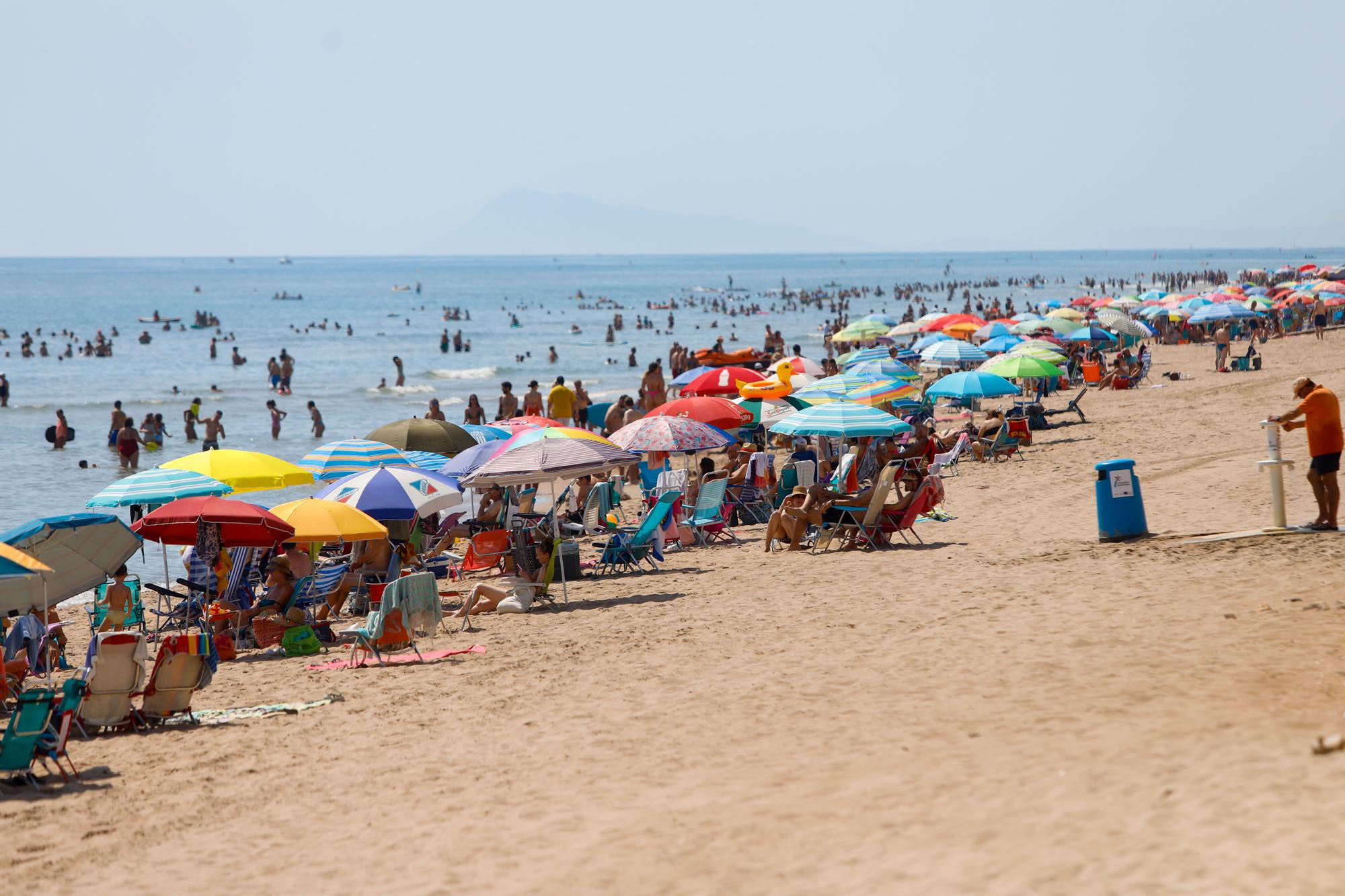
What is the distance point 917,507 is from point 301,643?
5.33m

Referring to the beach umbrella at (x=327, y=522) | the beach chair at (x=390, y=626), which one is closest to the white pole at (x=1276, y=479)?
the beach chair at (x=390, y=626)

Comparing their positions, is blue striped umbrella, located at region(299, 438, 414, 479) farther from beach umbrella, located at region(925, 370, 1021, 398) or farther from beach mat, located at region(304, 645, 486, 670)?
beach umbrella, located at region(925, 370, 1021, 398)

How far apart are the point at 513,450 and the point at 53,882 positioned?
534 cm

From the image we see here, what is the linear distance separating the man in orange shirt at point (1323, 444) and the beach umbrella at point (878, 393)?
21.9 ft

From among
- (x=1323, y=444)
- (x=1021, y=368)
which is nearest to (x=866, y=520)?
(x=1323, y=444)

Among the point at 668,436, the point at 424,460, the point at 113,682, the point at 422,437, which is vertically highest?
the point at 668,436

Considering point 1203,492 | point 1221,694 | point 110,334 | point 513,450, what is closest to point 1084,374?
point 1203,492

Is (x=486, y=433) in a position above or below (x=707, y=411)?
below

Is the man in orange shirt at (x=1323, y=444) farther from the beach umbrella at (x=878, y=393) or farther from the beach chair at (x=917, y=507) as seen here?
the beach umbrella at (x=878, y=393)

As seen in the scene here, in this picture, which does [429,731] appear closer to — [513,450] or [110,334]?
[513,450]

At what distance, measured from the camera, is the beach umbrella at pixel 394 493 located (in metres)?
10.3

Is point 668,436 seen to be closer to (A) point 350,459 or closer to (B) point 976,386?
(A) point 350,459

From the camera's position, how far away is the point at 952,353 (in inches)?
877

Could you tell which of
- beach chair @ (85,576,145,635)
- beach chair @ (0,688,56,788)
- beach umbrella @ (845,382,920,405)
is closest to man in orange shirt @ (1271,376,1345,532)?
beach umbrella @ (845,382,920,405)
